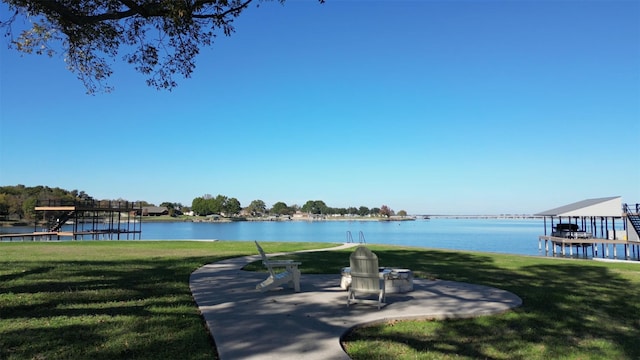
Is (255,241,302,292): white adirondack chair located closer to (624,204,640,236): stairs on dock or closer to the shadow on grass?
the shadow on grass

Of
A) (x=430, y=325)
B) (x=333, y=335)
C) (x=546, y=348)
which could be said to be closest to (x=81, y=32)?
(x=333, y=335)

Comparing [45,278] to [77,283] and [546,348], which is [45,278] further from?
[546,348]

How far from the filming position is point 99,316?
581 cm

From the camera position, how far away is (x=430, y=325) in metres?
5.83

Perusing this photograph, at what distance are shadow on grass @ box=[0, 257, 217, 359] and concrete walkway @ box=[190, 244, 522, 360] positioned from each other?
1.06ft

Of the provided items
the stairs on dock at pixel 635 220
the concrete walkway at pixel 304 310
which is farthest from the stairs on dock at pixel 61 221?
the stairs on dock at pixel 635 220

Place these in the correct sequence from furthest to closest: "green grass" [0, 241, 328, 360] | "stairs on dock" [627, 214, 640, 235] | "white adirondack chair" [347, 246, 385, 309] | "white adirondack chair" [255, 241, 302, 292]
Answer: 1. "stairs on dock" [627, 214, 640, 235]
2. "white adirondack chair" [255, 241, 302, 292]
3. "white adirondack chair" [347, 246, 385, 309]
4. "green grass" [0, 241, 328, 360]

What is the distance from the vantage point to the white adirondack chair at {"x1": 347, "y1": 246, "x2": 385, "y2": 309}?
263 inches

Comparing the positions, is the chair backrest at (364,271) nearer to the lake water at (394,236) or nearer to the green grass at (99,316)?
the green grass at (99,316)

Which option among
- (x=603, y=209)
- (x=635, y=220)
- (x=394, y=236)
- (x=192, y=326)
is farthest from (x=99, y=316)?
(x=394, y=236)

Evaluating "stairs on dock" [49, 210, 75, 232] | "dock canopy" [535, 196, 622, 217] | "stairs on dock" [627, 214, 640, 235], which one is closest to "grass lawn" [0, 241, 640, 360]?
"dock canopy" [535, 196, 622, 217]

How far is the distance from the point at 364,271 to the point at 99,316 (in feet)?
12.9

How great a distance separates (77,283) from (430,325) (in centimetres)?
694

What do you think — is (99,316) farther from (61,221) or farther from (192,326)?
(61,221)
